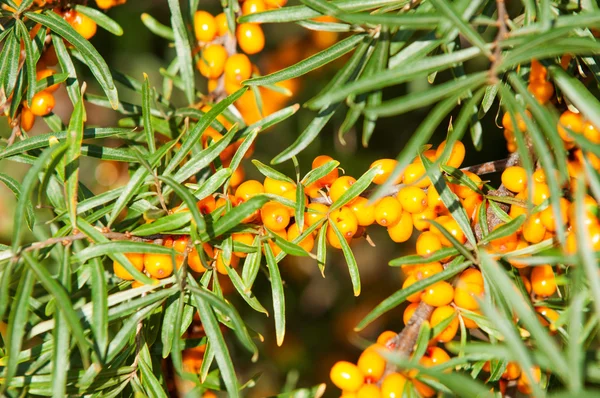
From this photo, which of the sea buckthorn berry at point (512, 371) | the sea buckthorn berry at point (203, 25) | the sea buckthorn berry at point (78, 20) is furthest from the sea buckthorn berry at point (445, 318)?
the sea buckthorn berry at point (78, 20)

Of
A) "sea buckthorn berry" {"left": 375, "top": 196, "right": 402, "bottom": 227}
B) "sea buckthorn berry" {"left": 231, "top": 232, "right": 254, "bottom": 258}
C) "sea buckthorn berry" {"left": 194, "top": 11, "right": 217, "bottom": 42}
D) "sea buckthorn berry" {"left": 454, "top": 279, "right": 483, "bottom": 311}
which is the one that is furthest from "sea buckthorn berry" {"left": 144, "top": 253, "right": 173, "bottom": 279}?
"sea buckthorn berry" {"left": 194, "top": 11, "right": 217, "bottom": 42}

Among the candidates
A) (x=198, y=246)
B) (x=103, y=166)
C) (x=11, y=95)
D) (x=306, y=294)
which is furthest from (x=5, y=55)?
(x=306, y=294)

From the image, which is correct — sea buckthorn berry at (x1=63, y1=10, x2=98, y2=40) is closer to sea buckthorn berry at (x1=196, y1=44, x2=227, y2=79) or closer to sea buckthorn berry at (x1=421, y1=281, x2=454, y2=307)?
sea buckthorn berry at (x1=196, y1=44, x2=227, y2=79)

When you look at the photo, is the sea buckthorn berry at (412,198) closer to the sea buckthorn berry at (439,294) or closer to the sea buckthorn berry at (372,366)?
the sea buckthorn berry at (439,294)

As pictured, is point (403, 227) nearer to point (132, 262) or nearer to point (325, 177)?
point (325, 177)

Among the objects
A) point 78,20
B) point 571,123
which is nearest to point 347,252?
point 571,123

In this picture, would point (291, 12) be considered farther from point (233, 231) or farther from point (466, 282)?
Result: point (466, 282)
